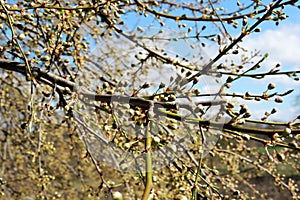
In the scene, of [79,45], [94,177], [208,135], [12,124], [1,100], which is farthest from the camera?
[94,177]

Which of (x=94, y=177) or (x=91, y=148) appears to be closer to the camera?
(x=91, y=148)

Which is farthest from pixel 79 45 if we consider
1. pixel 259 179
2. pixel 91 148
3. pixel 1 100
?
pixel 259 179

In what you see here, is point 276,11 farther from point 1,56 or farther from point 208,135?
point 1,56

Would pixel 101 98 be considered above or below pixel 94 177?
above

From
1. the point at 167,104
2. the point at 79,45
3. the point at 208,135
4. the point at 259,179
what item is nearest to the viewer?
the point at 167,104

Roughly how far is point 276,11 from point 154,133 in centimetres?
86

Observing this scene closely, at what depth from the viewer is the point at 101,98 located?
5.30 feet

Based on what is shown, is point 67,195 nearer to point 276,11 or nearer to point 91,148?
point 91,148

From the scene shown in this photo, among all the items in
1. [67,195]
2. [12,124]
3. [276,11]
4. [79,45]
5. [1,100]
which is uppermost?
[276,11]

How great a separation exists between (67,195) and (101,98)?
17.0 ft

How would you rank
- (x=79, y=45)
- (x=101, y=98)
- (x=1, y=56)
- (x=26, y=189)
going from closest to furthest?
1. (x=101, y=98)
2. (x=1, y=56)
3. (x=79, y=45)
4. (x=26, y=189)

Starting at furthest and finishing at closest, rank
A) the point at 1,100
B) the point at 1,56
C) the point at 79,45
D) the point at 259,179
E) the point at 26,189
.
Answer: the point at 259,179
the point at 26,189
the point at 1,100
the point at 79,45
the point at 1,56

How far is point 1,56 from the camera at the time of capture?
2.12m

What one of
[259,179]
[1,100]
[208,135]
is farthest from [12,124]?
[259,179]
